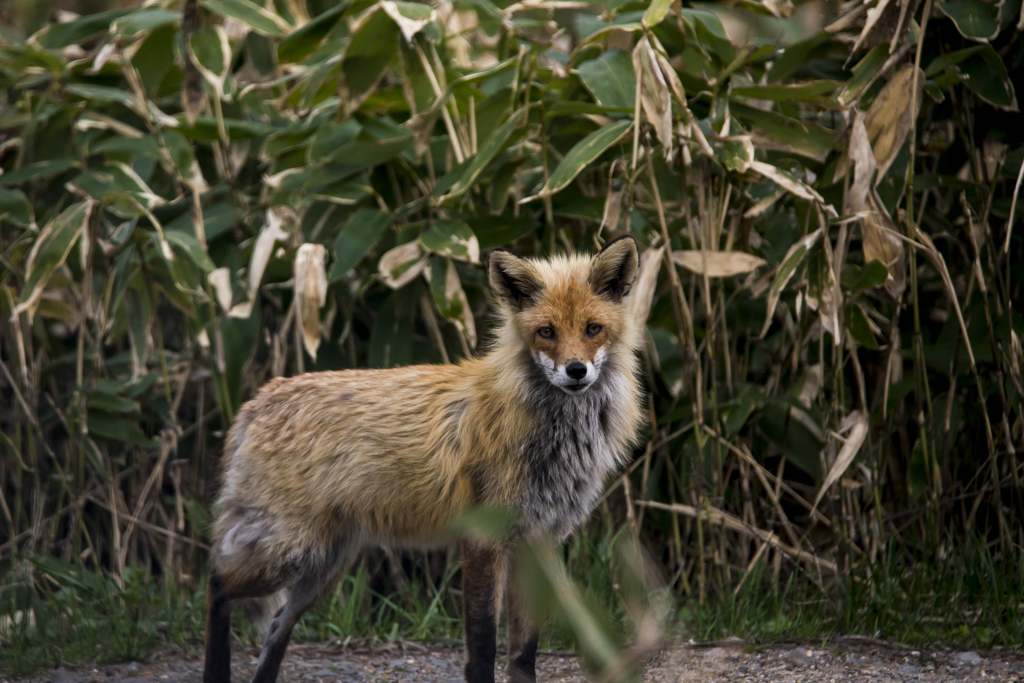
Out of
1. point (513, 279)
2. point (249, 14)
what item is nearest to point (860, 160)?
point (513, 279)

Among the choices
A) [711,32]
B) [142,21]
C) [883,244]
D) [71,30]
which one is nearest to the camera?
[883,244]

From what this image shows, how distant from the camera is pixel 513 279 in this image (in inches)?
133

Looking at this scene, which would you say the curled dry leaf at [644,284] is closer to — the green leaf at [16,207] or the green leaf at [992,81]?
the green leaf at [992,81]

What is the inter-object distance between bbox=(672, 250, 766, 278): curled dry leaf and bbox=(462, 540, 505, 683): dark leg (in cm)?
161

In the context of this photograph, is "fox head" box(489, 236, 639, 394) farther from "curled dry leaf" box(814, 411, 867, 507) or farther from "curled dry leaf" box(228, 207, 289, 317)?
"curled dry leaf" box(228, 207, 289, 317)

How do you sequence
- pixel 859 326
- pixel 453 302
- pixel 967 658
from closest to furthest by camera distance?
pixel 967 658
pixel 859 326
pixel 453 302

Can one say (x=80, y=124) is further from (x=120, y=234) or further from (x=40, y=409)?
(x=40, y=409)

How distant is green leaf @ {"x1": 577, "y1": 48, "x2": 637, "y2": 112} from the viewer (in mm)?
3990

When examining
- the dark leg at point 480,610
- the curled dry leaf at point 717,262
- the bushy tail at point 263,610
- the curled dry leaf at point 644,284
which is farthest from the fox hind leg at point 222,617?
the curled dry leaf at point 717,262

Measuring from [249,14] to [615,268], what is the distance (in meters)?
2.72

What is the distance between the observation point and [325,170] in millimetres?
4582

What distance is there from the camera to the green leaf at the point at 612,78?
399cm

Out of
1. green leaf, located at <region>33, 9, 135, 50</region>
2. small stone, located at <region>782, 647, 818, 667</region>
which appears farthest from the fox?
green leaf, located at <region>33, 9, 135, 50</region>

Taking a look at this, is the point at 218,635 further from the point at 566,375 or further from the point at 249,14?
the point at 249,14
